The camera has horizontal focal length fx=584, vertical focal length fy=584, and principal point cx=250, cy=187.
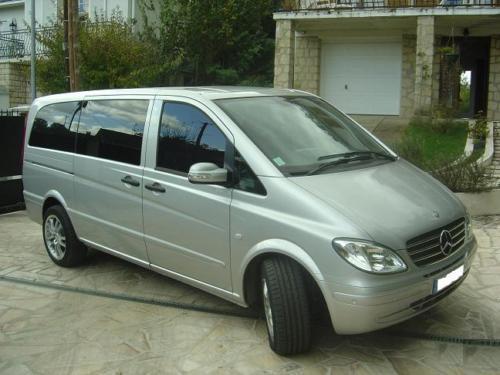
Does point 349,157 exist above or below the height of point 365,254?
above

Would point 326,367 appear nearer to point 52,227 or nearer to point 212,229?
point 212,229

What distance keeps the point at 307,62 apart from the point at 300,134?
1578cm

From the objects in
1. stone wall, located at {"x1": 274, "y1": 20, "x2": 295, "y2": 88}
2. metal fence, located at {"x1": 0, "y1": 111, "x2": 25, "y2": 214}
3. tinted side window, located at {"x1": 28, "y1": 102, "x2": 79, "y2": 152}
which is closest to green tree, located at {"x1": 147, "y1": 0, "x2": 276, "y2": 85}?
stone wall, located at {"x1": 274, "y1": 20, "x2": 295, "y2": 88}

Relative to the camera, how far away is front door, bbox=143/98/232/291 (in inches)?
166

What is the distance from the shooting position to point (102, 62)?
53.3ft

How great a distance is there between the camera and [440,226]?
383cm

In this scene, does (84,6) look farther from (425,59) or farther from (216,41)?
(425,59)

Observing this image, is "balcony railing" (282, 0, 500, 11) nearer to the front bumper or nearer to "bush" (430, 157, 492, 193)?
"bush" (430, 157, 492, 193)

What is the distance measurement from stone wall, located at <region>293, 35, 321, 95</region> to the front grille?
16060 mm

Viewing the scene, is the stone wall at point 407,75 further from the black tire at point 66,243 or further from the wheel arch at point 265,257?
the wheel arch at point 265,257

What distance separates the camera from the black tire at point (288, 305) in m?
3.72

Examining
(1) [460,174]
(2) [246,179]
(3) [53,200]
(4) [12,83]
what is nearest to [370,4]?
(1) [460,174]

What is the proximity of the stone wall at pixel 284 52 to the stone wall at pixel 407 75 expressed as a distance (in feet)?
12.3

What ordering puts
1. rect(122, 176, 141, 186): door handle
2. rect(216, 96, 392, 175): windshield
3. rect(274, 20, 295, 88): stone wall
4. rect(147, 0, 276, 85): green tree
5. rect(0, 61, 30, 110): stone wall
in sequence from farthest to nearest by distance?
rect(0, 61, 30, 110): stone wall
rect(147, 0, 276, 85): green tree
rect(274, 20, 295, 88): stone wall
rect(122, 176, 141, 186): door handle
rect(216, 96, 392, 175): windshield
